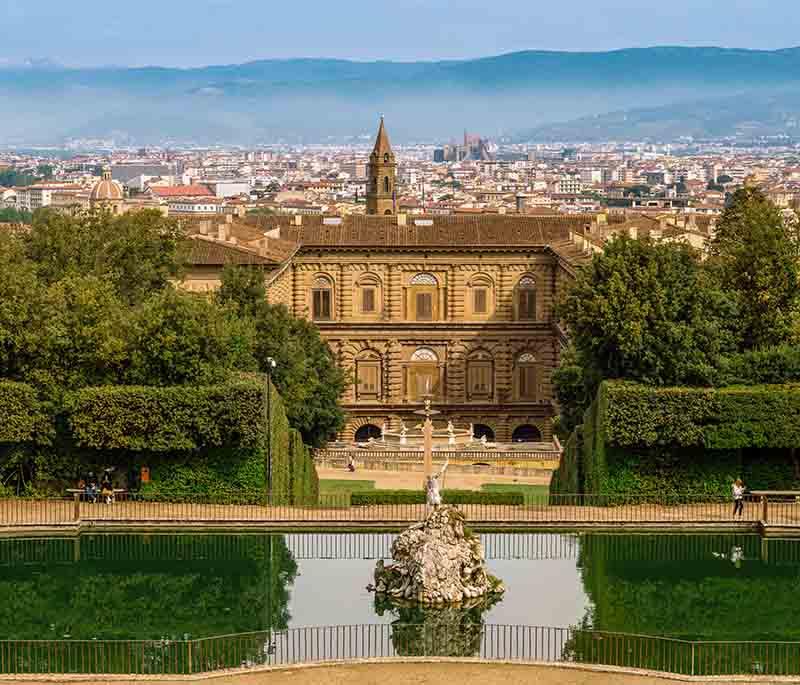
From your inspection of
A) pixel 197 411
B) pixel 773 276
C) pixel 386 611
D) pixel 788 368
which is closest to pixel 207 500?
pixel 197 411

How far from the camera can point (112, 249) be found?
66.1 m

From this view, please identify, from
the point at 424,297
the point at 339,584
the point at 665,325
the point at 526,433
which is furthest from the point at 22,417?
the point at 526,433

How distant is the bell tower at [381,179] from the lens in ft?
414

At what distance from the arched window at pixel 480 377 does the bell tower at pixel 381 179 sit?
35935 mm

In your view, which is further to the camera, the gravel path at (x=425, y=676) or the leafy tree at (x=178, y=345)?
the leafy tree at (x=178, y=345)

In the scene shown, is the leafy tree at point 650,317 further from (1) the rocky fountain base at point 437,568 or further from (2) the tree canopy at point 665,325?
(1) the rocky fountain base at point 437,568

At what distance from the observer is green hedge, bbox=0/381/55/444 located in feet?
163

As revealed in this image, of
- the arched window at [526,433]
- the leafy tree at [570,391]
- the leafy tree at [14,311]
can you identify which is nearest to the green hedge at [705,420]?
the leafy tree at [570,391]

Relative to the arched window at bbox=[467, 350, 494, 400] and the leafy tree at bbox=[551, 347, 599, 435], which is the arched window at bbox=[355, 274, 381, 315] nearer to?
the arched window at bbox=[467, 350, 494, 400]

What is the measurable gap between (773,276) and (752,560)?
2093 cm

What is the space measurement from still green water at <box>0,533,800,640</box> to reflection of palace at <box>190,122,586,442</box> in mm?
43014

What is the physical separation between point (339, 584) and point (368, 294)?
159 ft

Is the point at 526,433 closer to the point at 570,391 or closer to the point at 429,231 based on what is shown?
the point at 429,231

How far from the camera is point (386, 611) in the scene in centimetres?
3912
